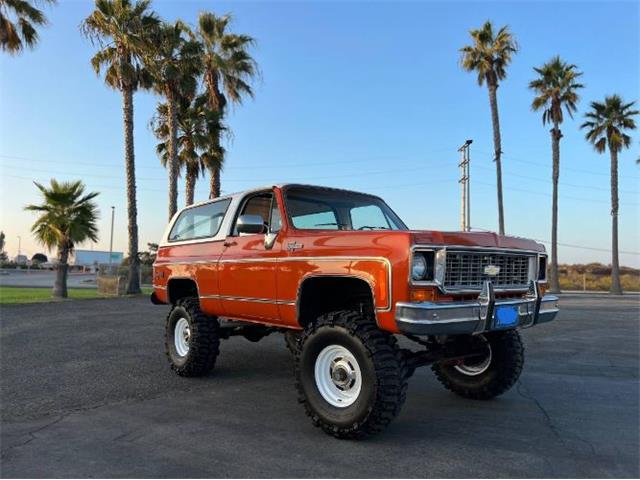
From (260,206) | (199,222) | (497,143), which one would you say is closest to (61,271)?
(199,222)

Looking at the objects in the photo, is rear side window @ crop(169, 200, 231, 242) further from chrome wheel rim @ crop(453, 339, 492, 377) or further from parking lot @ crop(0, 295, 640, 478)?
chrome wheel rim @ crop(453, 339, 492, 377)

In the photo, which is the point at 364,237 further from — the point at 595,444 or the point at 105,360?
the point at 105,360

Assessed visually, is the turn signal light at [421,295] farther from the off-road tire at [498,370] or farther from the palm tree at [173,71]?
the palm tree at [173,71]

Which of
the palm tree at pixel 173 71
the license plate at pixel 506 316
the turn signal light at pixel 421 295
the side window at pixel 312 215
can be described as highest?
the palm tree at pixel 173 71

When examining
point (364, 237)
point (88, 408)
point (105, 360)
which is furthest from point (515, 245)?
point (105, 360)

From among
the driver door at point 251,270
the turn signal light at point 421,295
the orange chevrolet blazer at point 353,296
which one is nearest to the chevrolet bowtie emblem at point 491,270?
the orange chevrolet blazer at point 353,296

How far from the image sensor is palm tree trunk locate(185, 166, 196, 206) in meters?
25.0

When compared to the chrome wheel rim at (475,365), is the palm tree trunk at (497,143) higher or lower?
higher

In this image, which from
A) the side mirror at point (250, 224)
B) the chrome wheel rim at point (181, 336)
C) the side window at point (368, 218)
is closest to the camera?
the side mirror at point (250, 224)

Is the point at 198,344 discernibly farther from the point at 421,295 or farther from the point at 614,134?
the point at 614,134

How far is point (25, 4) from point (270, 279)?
18.9m

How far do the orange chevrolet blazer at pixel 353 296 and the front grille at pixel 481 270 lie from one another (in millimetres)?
13

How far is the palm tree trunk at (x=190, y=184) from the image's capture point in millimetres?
24953

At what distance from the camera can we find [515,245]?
484 cm
